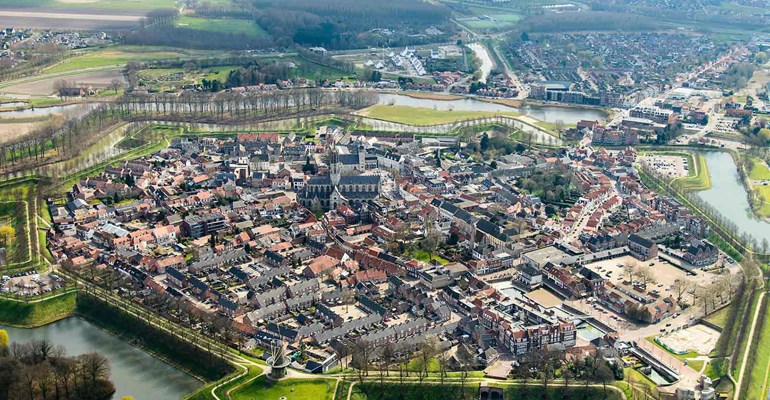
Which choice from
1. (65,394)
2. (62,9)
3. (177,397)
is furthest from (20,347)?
(62,9)

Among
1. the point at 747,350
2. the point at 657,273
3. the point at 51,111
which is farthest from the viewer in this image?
the point at 51,111

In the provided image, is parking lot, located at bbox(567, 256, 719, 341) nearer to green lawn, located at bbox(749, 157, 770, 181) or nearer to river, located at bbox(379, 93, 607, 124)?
green lawn, located at bbox(749, 157, 770, 181)

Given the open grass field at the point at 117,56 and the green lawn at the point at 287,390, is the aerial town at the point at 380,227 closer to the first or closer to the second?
the green lawn at the point at 287,390

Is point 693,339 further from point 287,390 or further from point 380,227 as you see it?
point 380,227

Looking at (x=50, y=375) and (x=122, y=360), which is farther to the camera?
(x=122, y=360)

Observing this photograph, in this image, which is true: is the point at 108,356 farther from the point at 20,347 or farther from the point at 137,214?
the point at 137,214

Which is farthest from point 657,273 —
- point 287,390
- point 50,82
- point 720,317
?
point 50,82

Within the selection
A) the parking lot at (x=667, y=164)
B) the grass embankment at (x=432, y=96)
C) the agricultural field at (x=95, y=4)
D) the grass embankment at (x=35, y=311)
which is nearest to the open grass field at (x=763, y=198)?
the parking lot at (x=667, y=164)
